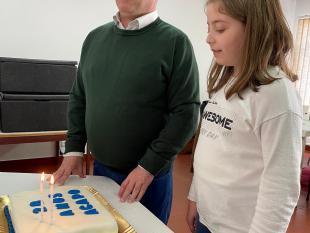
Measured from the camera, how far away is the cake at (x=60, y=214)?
683 mm

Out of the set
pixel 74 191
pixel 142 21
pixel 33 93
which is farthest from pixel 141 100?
pixel 33 93

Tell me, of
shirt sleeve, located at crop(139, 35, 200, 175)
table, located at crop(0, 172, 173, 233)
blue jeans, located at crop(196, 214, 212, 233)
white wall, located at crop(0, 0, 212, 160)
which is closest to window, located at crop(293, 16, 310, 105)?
white wall, located at crop(0, 0, 212, 160)

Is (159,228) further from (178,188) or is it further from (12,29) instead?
(12,29)

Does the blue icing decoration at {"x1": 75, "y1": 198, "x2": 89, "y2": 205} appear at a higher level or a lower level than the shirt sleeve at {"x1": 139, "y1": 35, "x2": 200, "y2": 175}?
lower

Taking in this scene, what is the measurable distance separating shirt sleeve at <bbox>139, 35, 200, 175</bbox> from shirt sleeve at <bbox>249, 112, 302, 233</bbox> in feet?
1.21

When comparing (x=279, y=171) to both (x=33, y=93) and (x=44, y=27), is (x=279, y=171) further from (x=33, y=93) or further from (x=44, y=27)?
(x=44, y=27)

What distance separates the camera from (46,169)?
3.26 meters

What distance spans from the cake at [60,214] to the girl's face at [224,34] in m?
0.50

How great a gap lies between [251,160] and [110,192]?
1.41 feet

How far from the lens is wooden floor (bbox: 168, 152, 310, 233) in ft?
7.60

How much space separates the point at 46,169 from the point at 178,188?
1332mm

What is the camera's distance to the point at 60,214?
28.9 inches

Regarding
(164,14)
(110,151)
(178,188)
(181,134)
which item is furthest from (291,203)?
(164,14)

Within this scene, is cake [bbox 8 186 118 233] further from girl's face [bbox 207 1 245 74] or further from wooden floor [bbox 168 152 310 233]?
→ wooden floor [bbox 168 152 310 233]
